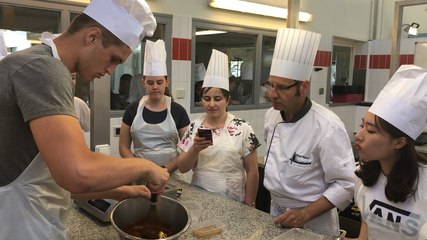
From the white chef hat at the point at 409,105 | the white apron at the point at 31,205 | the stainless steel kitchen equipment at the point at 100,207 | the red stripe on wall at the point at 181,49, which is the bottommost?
the stainless steel kitchen equipment at the point at 100,207

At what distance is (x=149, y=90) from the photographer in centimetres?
246

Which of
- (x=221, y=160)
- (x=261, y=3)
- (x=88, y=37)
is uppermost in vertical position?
(x=261, y=3)

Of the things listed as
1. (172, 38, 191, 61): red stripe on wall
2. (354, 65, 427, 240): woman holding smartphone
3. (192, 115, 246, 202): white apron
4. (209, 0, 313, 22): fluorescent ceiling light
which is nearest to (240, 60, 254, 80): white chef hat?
(209, 0, 313, 22): fluorescent ceiling light

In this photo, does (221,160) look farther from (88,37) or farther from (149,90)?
(88,37)

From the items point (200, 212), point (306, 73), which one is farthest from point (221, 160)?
point (306, 73)

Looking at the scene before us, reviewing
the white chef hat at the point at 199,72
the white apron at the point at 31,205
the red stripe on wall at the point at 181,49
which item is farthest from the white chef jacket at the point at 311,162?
the white chef hat at the point at 199,72

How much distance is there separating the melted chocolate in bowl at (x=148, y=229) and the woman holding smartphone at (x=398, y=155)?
2.42 ft

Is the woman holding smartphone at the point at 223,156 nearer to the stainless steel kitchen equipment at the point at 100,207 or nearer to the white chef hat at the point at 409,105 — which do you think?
the stainless steel kitchen equipment at the point at 100,207

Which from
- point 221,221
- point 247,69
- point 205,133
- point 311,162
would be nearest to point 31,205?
point 221,221

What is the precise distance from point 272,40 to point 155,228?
422cm

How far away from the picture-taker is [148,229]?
122 centimetres

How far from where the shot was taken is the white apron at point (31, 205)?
946 mm

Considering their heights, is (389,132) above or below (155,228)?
above

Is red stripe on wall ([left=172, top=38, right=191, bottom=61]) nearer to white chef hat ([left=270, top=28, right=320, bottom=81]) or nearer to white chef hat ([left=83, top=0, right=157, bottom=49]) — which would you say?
white chef hat ([left=270, top=28, right=320, bottom=81])
